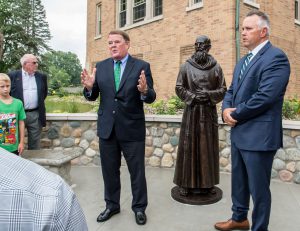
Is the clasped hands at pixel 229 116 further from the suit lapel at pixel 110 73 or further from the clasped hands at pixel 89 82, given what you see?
the suit lapel at pixel 110 73

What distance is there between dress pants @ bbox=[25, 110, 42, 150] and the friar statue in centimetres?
259

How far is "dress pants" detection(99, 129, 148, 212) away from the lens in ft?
11.7

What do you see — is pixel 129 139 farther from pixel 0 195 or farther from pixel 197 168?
pixel 0 195

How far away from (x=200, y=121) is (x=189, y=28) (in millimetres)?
7453

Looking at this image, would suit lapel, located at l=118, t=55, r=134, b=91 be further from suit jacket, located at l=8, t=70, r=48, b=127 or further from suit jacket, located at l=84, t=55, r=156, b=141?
suit jacket, located at l=8, t=70, r=48, b=127

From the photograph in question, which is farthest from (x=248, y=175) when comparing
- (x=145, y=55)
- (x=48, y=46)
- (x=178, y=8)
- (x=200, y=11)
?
(x=48, y=46)

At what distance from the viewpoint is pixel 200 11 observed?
415 inches

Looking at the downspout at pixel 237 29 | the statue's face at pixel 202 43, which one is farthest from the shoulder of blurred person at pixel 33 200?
the downspout at pixel 237 29

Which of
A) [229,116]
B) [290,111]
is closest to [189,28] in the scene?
[290,111]

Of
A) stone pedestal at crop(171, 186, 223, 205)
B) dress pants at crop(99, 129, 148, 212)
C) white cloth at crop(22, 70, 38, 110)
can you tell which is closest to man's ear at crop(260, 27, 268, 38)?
dress pants at crop(99, 129, 148, 212)

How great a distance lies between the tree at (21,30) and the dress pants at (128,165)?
36.3 metres

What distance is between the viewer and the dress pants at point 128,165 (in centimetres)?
356

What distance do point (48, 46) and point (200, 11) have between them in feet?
116

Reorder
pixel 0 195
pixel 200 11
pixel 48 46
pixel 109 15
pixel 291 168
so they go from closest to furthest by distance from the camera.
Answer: pixel 0 195, pixel 291 168, pixel 200 11, pixel 109 15, pixel 48 46
